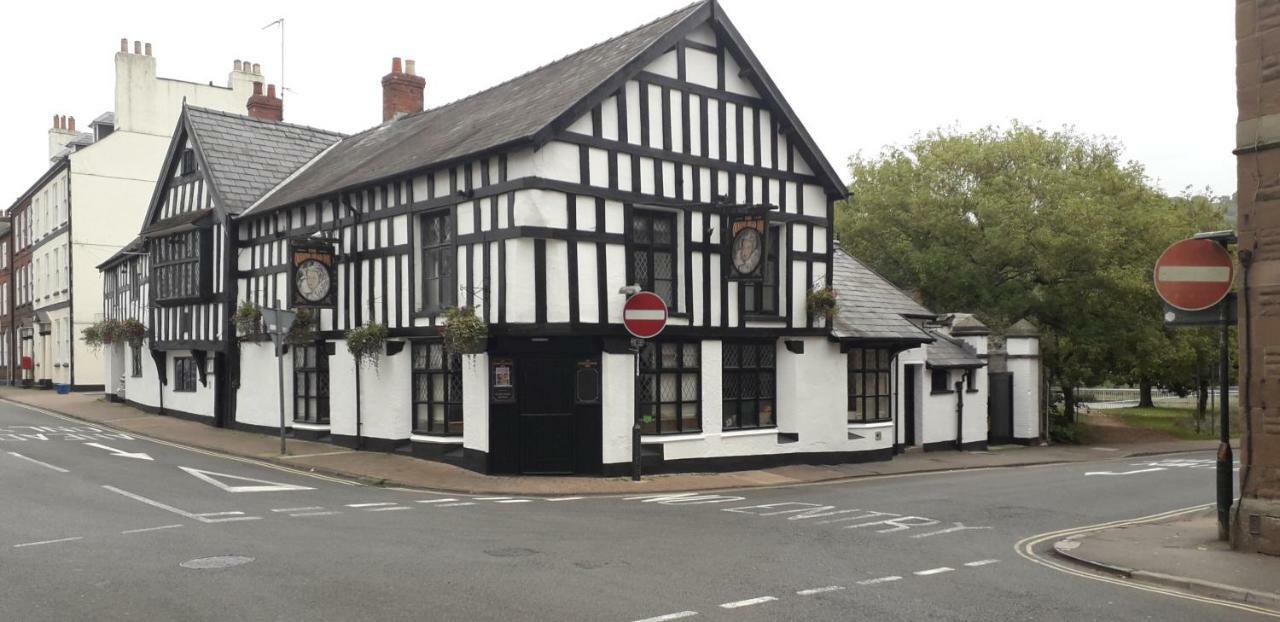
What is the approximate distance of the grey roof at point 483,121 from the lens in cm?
1767

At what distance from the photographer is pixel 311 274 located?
21016mm

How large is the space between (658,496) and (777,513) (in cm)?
253

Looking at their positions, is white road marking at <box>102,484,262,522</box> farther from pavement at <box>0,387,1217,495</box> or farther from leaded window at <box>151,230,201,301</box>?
leaded window at <box>151,230,201,301</box>

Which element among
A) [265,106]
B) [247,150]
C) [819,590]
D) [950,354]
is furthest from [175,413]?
[819,590]

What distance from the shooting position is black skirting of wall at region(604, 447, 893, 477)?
18.0 m

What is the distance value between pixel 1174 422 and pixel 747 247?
2909 centimetres

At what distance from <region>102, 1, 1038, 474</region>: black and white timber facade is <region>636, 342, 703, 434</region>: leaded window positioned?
0.14 feet

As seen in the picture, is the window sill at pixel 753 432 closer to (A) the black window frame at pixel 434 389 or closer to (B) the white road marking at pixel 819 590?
(A) the black window frame at pixel 434 389

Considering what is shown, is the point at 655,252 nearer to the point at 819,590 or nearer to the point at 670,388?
the point at 670,388

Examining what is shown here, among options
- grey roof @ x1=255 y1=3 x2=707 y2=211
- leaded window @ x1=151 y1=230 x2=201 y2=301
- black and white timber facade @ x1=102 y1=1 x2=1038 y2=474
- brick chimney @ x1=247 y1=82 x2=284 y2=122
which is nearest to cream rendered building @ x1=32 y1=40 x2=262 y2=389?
brick chimney @ x1=247 y1=82 x2=284 y2=122

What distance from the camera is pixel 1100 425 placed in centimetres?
3619

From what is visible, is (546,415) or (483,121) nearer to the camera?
(546,415)

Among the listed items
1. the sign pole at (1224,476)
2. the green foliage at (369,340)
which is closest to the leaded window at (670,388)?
the green foliage at (369,340)

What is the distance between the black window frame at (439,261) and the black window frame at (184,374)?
40.2 ft
